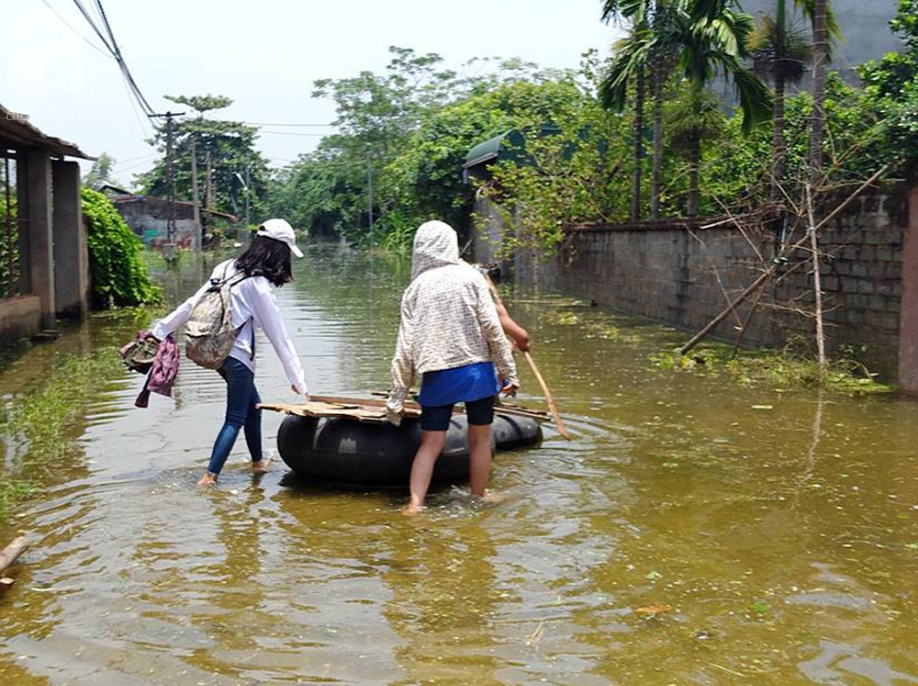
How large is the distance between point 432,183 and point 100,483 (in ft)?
105

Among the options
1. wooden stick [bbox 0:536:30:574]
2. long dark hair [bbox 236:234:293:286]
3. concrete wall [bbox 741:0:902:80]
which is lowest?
wooden stick [bbox 0:536:30:574]

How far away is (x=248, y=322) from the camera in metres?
7.00

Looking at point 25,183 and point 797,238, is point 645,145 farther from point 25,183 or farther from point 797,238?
point 25,183

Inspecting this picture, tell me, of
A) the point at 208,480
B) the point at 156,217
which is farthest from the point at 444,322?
the point at 156,217

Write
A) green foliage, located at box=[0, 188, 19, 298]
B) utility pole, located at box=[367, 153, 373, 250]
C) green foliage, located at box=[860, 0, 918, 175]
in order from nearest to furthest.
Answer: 1. green foliage, located at box=[860, 0, 918, 175]
2. green foliage, located at box=[0, 188, 19, 298]
3. utility pole, located at box=[367, 153, 373, 250]

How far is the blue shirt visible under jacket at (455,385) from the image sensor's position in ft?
20.7

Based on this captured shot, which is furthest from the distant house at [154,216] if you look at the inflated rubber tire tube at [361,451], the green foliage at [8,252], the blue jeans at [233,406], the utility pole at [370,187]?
the inflated rubber tire tube at [361,451]

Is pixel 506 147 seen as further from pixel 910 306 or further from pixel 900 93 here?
pixel 910 306

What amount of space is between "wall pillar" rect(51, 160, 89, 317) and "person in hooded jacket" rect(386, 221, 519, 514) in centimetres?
1335

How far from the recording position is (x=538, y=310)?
20.6 metres

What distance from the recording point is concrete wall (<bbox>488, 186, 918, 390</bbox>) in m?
10.6

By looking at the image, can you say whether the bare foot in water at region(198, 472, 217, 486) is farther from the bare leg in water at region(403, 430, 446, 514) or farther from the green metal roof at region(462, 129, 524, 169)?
the green metal roof at region(462, 129, 524, 169)

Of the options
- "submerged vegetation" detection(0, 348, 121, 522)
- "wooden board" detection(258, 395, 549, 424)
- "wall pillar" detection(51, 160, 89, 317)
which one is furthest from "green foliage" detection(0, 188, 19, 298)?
"wooden board" detection(258, 395, 549, 424)

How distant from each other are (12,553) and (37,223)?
40.3 ft
